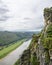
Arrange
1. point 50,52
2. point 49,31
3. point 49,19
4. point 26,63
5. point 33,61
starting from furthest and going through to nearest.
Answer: point 26,63 < point 49,19 < point 33,61 < point 49,31 < point 50,52

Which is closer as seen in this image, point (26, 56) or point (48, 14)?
point (48, 14)

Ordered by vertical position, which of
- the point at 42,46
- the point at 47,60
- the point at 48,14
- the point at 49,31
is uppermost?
the point at 48,14

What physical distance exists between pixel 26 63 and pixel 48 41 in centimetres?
2440

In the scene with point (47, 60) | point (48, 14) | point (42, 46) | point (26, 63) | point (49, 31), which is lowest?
point (26, 63)

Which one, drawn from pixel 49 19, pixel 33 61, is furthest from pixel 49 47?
pixel 49 19

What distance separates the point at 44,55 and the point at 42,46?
9.62ft

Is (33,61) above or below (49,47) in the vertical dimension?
below

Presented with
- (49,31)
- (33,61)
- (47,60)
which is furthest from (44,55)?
(33,61)

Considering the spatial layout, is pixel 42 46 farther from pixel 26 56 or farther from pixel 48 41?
pixel 26 56

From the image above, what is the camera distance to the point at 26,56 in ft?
211

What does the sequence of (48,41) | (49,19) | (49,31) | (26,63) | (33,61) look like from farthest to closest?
(26,63) < (49,19) < (33,61) < (49,31) < (48,41)

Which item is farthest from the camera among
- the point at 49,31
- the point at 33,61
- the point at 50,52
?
the point at 33,61

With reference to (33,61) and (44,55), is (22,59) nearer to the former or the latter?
(33,61)

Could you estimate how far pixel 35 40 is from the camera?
200 ft
